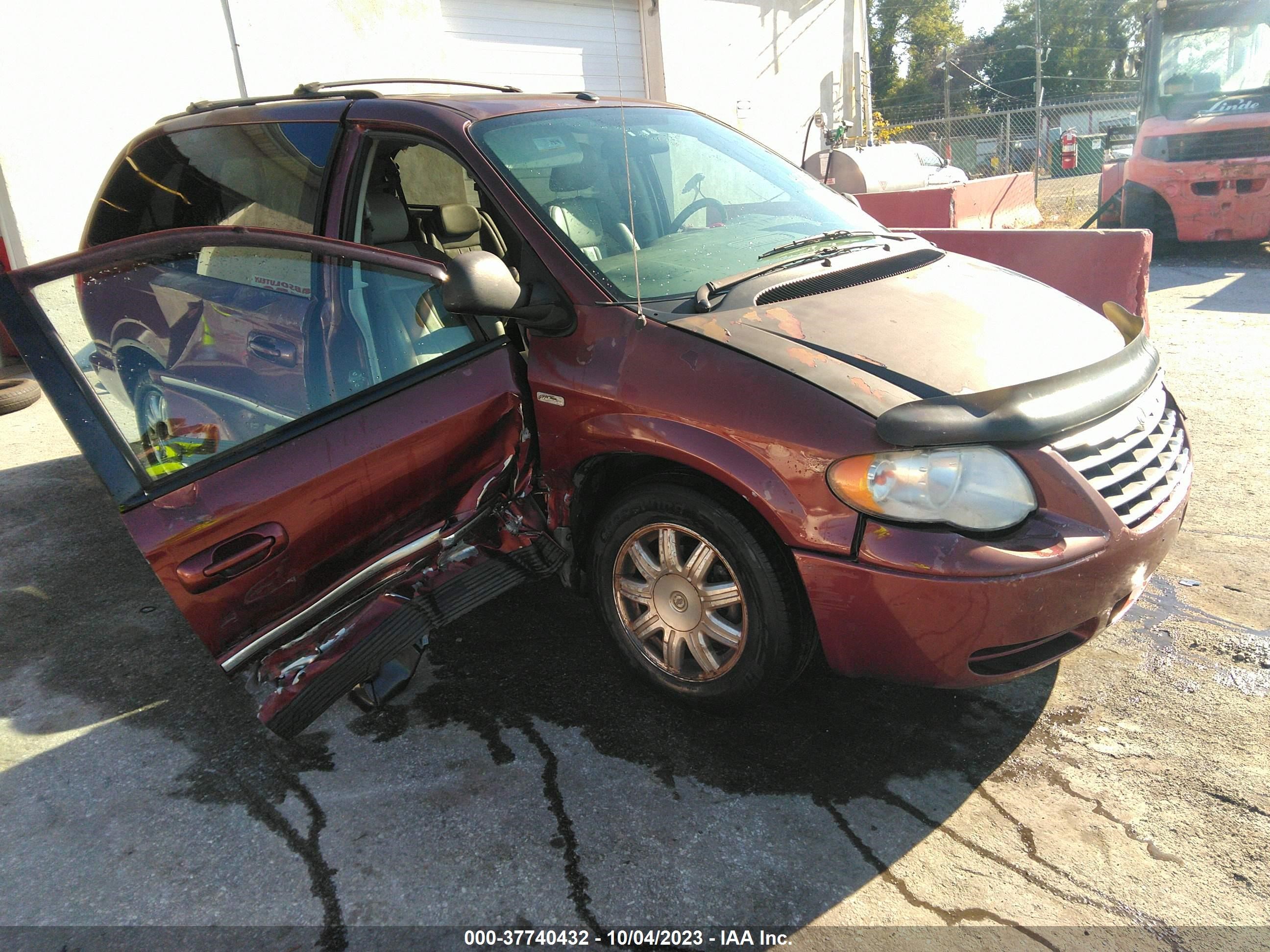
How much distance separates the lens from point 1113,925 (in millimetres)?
2076

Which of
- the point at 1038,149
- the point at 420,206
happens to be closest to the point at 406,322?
the point at 420,206

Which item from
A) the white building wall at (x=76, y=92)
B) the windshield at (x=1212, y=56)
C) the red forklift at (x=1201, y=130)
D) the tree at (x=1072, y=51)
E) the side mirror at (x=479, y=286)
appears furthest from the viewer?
the tree at (x=1072, y=51)

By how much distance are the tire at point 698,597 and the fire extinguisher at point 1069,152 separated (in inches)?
1011

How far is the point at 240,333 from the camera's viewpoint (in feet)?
9.64

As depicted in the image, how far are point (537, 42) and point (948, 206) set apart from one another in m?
5.20

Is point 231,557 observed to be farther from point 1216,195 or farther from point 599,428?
point 1216,195

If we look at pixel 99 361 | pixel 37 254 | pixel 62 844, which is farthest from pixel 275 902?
pixel 37 254

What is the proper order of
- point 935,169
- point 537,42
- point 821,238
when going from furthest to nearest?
1. point 935,169
2. point 537,42
3. point 821,238

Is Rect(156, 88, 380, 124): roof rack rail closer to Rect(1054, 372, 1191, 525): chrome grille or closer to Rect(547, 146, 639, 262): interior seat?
Rect(547, 146, 639, 262): interior seat

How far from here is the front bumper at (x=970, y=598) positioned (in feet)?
7.43

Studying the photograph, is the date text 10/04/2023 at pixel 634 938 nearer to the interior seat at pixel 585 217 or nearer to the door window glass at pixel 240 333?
the door window glass at pixel 240 333

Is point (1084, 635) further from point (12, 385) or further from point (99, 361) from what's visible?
point (12, 385)

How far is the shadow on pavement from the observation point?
241 cm

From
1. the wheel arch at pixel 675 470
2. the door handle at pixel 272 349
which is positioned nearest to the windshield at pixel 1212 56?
the wheel arch at pixel 675 470
